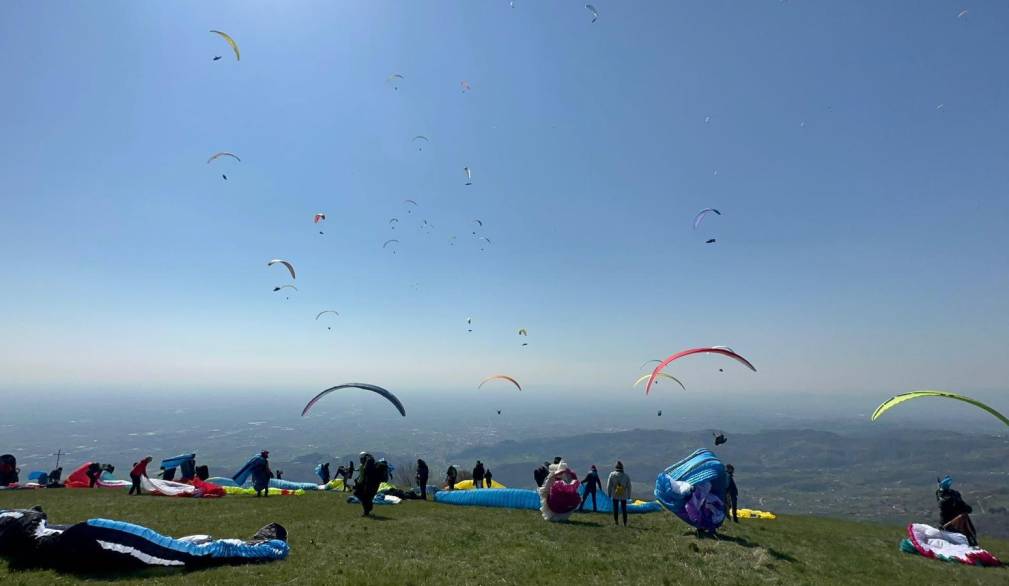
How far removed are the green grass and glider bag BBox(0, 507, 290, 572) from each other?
0.38 metres

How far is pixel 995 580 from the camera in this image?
15016 mm

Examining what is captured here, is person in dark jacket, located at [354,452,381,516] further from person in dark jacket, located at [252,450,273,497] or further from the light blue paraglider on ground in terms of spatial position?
person in dark jacket, located at [252,450,273,497]

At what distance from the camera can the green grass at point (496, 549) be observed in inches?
458

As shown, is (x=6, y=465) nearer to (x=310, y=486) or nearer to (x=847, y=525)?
(x=310, y=486)

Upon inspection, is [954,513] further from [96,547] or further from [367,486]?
[96,547]

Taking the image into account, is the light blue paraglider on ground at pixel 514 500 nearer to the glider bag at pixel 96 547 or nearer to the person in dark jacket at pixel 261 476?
the person in dark jacket at pixel 261 476

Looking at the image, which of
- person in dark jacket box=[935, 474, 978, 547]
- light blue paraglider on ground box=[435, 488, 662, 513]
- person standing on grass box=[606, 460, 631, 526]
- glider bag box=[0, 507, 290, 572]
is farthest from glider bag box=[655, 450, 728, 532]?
glider bag box=[0, 507, 290, 572]

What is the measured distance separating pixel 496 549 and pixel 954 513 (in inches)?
761

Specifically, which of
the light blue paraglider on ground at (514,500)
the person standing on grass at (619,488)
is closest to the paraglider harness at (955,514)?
the light blue paraglider on ground at (514,500)

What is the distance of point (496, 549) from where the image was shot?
14609 millimetres

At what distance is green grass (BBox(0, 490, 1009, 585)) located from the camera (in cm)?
1163

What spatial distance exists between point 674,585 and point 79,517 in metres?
23.1

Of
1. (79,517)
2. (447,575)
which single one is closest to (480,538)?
(447,575)

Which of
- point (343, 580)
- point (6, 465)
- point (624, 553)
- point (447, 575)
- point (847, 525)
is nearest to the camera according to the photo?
point (343, 580)
